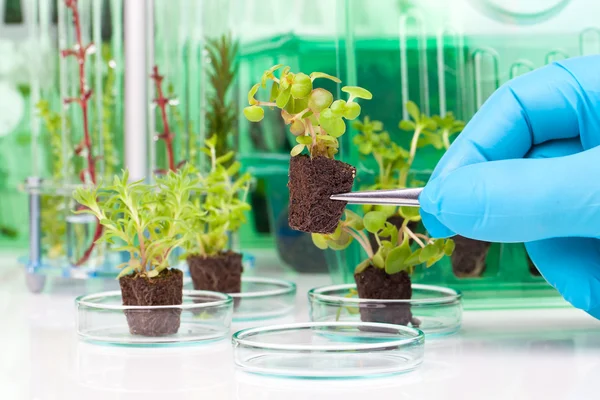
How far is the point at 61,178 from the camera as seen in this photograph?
1.32 metres

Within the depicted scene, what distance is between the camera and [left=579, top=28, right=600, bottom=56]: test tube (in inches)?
41.0

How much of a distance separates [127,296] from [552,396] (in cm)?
43

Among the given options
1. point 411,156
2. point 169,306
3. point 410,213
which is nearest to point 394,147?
point 411,156

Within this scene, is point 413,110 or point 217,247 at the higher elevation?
point 413,110

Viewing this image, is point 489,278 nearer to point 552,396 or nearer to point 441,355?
point 441,355

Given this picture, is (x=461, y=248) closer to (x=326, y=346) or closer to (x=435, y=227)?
(x=435, y=227)

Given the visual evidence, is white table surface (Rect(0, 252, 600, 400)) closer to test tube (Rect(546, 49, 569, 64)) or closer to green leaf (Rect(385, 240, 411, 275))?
green leaf (Rect(385, 240, 411, 275))

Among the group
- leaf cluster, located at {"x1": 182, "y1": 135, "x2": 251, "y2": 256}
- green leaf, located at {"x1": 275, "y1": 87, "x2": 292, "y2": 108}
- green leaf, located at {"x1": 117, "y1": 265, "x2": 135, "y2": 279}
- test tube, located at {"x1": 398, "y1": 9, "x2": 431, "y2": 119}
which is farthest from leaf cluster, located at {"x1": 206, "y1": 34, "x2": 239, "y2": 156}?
green leaf, located at {"x1": 275, "y1": 87, "x2": 292, "y2": 108}

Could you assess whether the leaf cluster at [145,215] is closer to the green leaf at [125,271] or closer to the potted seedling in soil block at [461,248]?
the green leaf at [125,271]

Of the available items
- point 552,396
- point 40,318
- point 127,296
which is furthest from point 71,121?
point 552,396

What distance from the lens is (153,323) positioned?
82cm

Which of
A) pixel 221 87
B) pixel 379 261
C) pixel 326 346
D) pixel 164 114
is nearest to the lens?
pixel 326 346

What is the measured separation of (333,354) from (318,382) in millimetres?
26

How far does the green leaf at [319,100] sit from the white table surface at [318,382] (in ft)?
0.81
